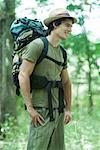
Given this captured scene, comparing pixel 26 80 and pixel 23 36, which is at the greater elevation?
pixel 23 36

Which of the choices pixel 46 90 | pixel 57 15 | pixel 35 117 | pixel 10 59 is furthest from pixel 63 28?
pixel 10 59

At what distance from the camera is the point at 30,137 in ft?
13.7

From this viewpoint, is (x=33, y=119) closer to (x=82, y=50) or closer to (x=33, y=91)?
(x=33, y=91)

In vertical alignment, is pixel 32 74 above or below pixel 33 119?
above

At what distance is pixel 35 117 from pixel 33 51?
2.04ft

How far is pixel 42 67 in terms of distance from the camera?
4.13m

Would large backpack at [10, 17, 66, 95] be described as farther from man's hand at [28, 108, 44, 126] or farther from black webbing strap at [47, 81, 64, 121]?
man's hand at [28, 108, 44, 126]

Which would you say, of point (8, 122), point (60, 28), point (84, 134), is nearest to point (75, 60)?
point (8, 122)

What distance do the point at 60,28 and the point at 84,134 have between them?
13.1 ft

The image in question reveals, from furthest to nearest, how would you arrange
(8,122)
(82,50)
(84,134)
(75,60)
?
(75,60)
(82,50)
(8,122)
(84,134)

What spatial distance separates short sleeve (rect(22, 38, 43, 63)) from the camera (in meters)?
4.02

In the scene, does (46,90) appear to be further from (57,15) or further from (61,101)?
(57,15)

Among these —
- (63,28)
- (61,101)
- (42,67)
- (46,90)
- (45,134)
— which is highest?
(63,28)

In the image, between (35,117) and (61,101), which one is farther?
(61,101)
